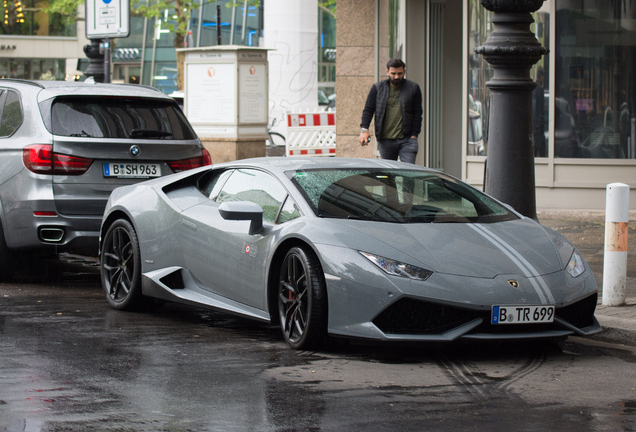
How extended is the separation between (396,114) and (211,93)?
6.89 meters

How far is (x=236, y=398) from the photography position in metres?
4.68

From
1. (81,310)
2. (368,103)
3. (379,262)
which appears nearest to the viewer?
(379,262)

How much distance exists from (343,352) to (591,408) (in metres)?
1.62

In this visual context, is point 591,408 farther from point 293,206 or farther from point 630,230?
point 630,230

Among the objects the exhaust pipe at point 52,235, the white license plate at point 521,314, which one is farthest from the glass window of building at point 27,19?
the white license plate at point 521,314

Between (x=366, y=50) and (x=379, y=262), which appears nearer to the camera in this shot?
(x=379, y=262)

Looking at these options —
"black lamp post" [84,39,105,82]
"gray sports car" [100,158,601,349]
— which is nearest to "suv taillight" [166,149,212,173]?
"gray sports car" [100,158,601,349]

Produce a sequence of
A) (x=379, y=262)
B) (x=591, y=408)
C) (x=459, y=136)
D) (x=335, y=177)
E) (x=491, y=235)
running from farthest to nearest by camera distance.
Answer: (x=459, y=136) < (x=335, y=177) < (x=491, y=235) < (x=379, y=262) < (x=591, y=408)

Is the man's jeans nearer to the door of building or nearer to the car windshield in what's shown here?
the car windshield

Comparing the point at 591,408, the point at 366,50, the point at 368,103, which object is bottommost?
the point at 591,408

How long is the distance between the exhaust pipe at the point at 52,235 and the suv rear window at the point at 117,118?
808mm

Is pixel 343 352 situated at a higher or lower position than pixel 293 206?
lower

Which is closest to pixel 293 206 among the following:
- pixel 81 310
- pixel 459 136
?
pixel 81 310

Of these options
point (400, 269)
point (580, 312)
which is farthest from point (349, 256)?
point (580, 312)
